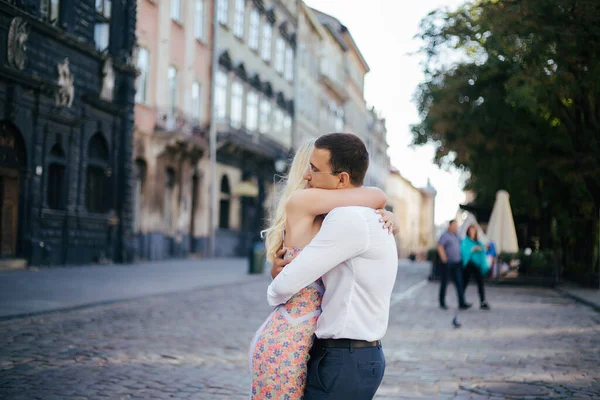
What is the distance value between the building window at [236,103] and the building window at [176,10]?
818 cm

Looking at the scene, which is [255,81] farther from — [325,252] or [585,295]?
[325,252]

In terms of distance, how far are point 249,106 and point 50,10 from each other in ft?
74.3

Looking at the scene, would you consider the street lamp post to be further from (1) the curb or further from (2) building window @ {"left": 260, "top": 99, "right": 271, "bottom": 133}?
(1) the curb

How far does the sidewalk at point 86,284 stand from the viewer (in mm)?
11391

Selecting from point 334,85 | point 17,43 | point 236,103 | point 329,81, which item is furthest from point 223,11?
point 334,85

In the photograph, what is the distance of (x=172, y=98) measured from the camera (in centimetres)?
2758

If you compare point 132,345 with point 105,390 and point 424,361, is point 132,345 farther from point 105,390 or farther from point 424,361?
point 424,361

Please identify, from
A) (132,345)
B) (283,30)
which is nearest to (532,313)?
(132,345)

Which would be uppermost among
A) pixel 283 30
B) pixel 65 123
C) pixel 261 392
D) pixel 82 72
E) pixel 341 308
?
pixel 283 30

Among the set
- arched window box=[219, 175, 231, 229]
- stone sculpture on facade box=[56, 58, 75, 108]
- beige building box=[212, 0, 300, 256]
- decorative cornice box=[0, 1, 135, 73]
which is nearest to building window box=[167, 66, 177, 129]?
beige building box=[212, 0, 300, 256]

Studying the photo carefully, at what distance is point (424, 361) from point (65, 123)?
1357 cm

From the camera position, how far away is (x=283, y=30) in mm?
44781

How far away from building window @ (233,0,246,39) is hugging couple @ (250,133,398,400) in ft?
111

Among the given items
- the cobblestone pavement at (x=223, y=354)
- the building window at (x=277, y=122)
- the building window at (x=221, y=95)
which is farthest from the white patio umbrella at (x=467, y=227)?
the building window at (x=277, y=122)
